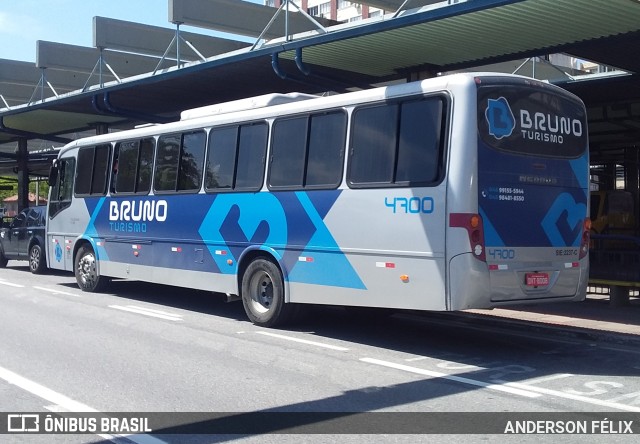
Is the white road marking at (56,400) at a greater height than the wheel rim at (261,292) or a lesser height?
lesser

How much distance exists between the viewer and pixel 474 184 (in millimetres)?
9148

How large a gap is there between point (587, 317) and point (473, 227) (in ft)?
15.3

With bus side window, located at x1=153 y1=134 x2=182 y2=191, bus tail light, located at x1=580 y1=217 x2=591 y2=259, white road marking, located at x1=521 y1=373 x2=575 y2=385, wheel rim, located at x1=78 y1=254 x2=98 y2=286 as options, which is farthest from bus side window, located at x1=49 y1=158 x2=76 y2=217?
white road marking, located at x1=521 y1=373 x2=575 y2=385

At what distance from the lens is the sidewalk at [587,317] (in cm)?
1124

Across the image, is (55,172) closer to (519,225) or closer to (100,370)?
(100,370)

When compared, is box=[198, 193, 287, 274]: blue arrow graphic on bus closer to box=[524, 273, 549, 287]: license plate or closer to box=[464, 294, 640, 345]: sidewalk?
box=[524, 273, 549, 287]: license plate

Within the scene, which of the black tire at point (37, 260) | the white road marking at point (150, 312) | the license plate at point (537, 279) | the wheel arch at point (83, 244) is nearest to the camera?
the license plate at point (537, 279)

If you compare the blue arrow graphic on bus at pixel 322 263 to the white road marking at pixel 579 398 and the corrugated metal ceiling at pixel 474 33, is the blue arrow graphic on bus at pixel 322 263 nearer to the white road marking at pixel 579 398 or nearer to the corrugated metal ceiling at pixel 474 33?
the white road marking at pixel 579 398

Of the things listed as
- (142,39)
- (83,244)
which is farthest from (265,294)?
(142,39)

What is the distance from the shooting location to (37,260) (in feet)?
68.7

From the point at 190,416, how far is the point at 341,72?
1135cm

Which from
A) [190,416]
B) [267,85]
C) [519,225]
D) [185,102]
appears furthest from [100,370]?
[185,102]

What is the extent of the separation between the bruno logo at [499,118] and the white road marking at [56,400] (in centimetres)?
535

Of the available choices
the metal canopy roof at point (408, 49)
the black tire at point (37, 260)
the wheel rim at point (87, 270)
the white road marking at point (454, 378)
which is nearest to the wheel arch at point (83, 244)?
the wheel rim at point (87, 270)
